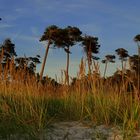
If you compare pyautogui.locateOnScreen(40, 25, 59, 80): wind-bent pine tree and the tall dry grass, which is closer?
the tall dry grass

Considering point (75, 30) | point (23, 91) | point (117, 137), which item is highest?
point (75, 30)

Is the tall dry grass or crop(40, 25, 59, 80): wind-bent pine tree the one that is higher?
crop(40, 25, 59, 80): wind-bent pine tree

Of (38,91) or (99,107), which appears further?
(38,91)

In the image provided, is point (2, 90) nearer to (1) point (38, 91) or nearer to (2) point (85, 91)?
(1) point (38, 91)

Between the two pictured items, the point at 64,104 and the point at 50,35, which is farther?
the point at 50,35

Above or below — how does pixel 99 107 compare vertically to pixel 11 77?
below

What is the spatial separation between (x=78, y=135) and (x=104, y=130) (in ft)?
1.31

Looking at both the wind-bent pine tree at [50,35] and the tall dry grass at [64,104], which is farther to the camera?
the wind-bent pine tree at [50,35]

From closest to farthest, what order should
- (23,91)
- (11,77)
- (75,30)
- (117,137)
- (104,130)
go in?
(117,137)
(104,130)
(23,91)
(11,77)
(75,30)

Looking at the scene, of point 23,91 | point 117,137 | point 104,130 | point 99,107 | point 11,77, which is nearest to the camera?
point 117,137

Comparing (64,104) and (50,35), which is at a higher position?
(50,35)

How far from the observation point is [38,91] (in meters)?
7.66

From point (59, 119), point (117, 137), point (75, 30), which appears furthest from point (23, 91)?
point (75, 30)

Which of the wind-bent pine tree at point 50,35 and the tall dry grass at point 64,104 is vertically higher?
the wind-bent pine tree at point 50,35
